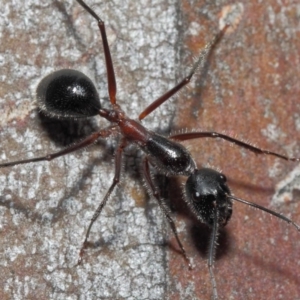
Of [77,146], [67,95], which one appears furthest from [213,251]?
[67,95]

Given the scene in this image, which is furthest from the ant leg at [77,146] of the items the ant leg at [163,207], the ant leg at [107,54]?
the ant leg at [163,207]

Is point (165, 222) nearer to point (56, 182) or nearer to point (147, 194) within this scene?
point (147, 194)

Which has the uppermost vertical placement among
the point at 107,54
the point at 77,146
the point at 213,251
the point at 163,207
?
the point at 107,54

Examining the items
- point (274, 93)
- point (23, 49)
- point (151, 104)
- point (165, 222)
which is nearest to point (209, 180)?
point (165, 222)

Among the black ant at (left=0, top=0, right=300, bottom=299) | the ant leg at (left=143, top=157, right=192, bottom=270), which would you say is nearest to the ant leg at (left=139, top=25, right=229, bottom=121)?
the black ant at (left=0, top=0, right=300, bottom=299)

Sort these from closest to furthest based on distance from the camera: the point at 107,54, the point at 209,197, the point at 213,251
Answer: the point at 213,251 → the point at 209,197 → the point at 107,54

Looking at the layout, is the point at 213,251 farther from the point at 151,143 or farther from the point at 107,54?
the point at 107,54

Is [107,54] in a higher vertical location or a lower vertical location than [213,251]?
higher
